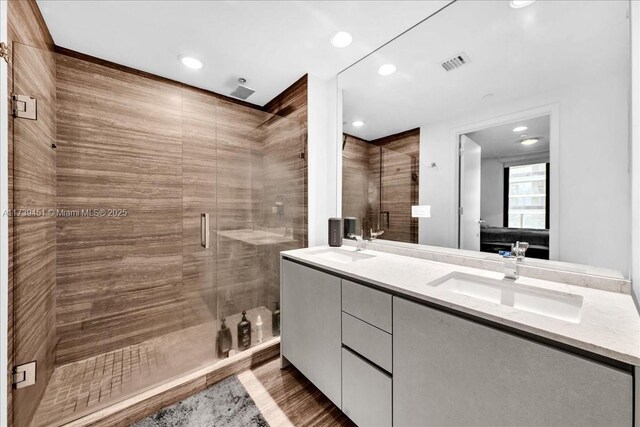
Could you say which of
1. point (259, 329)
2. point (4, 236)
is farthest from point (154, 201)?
point (259, 329)

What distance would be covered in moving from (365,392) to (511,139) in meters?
1.45

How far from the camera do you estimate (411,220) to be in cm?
168

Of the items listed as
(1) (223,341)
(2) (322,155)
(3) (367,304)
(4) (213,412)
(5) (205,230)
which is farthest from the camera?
(2) (322,155)

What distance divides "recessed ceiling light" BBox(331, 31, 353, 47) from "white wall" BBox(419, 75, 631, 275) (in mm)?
1080

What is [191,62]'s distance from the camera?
1.84m

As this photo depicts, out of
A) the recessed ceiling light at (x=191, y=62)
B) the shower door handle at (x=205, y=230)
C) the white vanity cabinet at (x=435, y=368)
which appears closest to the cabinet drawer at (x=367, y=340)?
the white vanity cabinet at (x=435, y=368)

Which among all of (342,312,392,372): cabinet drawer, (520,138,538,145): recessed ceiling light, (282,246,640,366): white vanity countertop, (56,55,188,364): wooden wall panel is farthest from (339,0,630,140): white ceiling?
(56,55,188,364): wooden wall panel

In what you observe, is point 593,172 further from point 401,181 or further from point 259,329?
point 259,329

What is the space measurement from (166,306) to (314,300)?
152cm

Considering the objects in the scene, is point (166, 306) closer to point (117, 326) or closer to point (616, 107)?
point (117, 326)

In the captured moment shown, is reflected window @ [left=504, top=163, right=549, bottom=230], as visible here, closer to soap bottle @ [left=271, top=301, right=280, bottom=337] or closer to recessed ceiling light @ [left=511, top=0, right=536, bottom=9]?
recessed ceiling light @ [left=511, top=0, right=536, bottom=9]

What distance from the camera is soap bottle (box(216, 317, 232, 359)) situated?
5.82 feet

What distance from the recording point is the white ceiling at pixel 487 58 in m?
1.01

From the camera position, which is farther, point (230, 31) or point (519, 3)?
point (230, 31)
